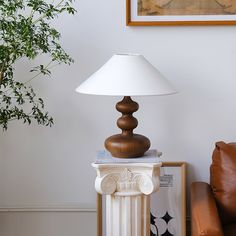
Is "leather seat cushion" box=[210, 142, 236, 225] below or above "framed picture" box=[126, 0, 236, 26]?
below

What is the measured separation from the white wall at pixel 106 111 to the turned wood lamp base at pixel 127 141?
396 mm

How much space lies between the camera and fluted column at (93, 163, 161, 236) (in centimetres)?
231

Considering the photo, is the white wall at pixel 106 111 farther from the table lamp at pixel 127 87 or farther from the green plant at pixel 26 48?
the table lamp at pixel 127 87

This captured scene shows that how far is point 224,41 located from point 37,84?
1.04 metres

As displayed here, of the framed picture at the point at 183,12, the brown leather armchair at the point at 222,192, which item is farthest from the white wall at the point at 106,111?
the brown leather armchair at the point at 222,192

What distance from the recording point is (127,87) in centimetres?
219

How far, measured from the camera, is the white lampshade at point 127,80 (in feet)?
7.18

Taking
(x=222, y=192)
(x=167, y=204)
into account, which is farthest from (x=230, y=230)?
(x=167, y=204)

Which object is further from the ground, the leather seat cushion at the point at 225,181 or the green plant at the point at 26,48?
the green plant at the point at 26,48

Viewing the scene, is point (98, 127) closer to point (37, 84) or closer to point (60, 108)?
point (60, 108)

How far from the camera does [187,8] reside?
2.64 meters

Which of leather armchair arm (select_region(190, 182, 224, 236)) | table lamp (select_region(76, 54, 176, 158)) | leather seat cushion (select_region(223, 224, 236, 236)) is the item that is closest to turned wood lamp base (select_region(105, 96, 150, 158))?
table lamp (select_region(76, 54, 176, 158))

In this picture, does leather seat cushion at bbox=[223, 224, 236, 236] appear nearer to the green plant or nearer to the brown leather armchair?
the brown leather armchair

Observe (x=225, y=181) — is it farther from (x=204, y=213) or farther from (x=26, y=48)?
(x=26, y=48)
